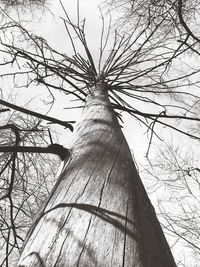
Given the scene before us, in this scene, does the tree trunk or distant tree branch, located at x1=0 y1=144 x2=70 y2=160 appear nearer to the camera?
the tree trunk

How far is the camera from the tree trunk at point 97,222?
747 millimetres

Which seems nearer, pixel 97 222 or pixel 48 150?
pixel 97 222

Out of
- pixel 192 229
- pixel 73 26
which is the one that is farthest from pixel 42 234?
pixel 192 229

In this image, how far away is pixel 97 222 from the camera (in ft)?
2.80

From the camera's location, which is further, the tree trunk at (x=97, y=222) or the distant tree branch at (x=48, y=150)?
the distant tree branch at (x=48, y=150)

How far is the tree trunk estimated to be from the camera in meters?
0.75

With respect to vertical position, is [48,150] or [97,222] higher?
[48,150]

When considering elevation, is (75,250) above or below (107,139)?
below

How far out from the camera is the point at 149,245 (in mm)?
831

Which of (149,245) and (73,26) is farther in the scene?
(73,26)

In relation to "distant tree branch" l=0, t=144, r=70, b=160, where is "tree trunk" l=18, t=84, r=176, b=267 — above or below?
below

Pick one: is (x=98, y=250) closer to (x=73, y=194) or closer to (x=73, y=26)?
(x=73, y=194)

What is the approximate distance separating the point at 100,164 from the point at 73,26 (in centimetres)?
301

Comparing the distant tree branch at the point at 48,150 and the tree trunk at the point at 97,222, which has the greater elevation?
the distant tree branch at the point at 48,150
